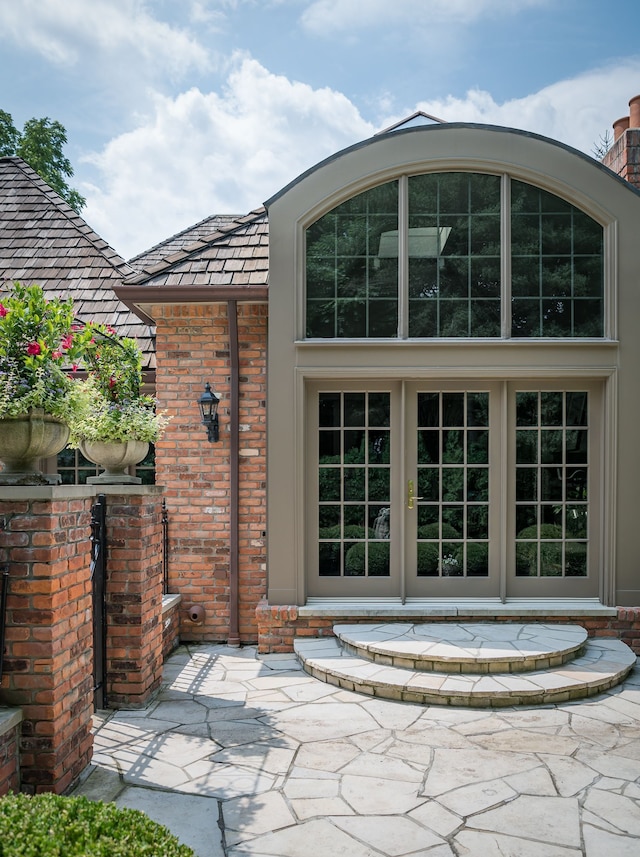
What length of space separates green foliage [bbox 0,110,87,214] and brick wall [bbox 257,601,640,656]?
47.8 feet

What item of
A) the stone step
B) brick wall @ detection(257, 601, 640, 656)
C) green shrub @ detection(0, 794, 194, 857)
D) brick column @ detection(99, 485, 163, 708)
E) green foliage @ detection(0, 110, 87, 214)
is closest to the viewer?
green shrub @ detection(0, 794, 194, 857)

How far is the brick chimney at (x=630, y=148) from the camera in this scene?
7.17 m

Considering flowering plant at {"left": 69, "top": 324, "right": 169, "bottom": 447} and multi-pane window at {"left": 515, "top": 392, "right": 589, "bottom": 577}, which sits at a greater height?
flowering plant at {"left": 69, "top": 324, "right": 169, "bottom": 447}

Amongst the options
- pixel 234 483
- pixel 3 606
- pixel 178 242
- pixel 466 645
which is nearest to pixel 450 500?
pixel 466 645

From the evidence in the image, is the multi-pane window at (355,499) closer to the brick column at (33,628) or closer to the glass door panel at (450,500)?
the glass door panel at (450,500)

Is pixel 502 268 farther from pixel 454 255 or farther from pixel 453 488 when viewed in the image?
pixel 453 488

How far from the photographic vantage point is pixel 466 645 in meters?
5.78

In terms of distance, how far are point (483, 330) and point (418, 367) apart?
0.75 metres

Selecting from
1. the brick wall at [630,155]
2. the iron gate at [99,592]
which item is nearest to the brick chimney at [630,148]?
the brick wall at [630,155]

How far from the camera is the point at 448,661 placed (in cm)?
546

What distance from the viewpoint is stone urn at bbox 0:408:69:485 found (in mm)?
3416

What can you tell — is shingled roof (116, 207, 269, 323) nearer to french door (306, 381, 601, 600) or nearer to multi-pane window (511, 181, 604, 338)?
french door (306, 381, 601, 600)

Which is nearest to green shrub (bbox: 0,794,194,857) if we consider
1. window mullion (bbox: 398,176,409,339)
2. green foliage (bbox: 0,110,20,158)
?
window mullion (bbox: 398,176,409,339)

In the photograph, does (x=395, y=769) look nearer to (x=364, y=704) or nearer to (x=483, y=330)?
(x=364, y=704)
